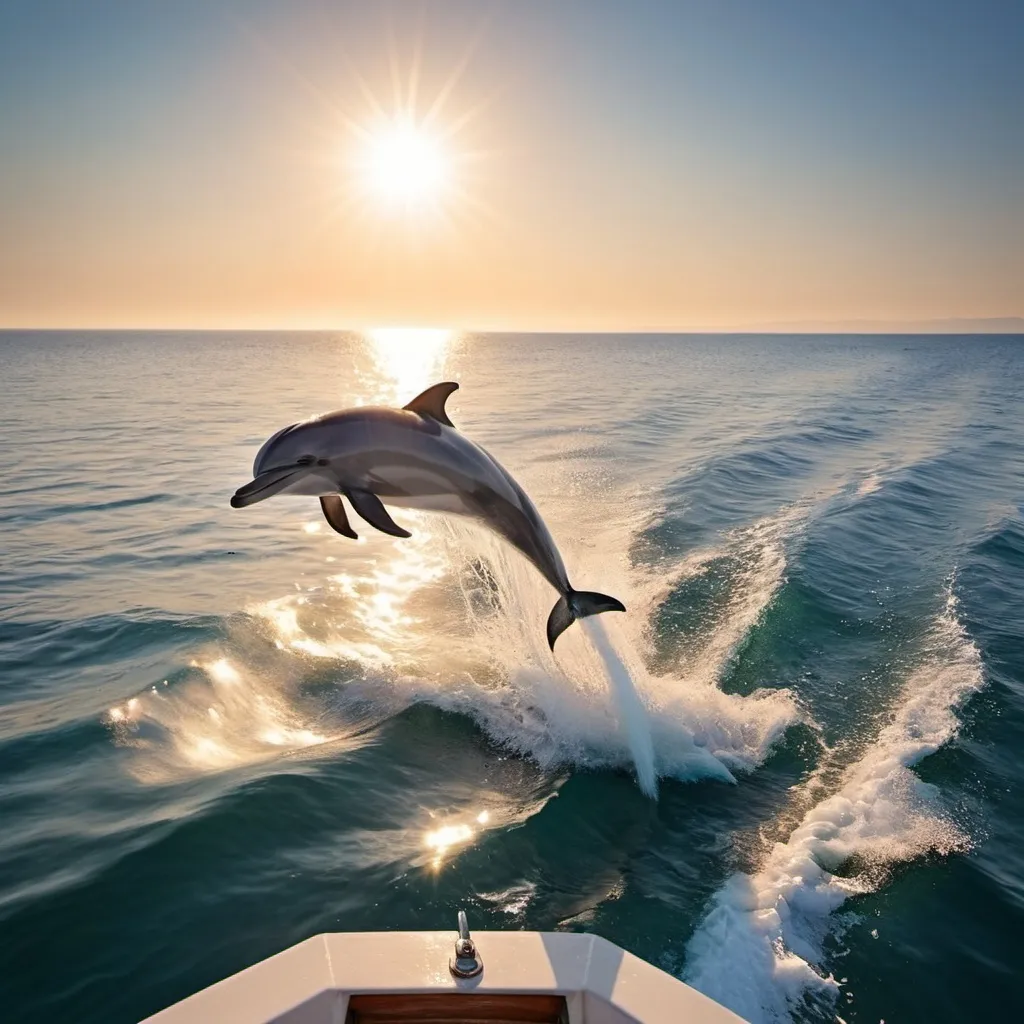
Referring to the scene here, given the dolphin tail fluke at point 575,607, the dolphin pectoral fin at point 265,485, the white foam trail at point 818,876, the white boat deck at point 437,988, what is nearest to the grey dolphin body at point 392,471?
the dolphin pectoral fin at point 265,485

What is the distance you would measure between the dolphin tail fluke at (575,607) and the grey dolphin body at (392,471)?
0.72m

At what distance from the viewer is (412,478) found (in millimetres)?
5809

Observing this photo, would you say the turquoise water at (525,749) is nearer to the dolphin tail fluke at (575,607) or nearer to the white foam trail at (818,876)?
the white foam trail at (818,876)

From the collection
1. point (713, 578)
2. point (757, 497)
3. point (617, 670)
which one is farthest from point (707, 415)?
point (617, 670)

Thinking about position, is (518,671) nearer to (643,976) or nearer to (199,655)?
(199,655)

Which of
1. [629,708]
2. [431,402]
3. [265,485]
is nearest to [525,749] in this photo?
[629,708]

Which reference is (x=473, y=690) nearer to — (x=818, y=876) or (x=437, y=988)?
(x=818, y=876)

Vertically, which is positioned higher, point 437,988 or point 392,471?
point 392,471

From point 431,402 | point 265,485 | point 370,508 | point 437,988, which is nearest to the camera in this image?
point 437,988

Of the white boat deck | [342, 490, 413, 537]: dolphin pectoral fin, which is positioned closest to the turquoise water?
the white boat deck

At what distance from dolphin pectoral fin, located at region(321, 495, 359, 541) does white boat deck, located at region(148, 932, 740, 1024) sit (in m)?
2.69

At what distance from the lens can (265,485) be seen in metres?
5.09

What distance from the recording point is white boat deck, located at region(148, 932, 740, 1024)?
12.1ft

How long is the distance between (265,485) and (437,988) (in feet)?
10.2
